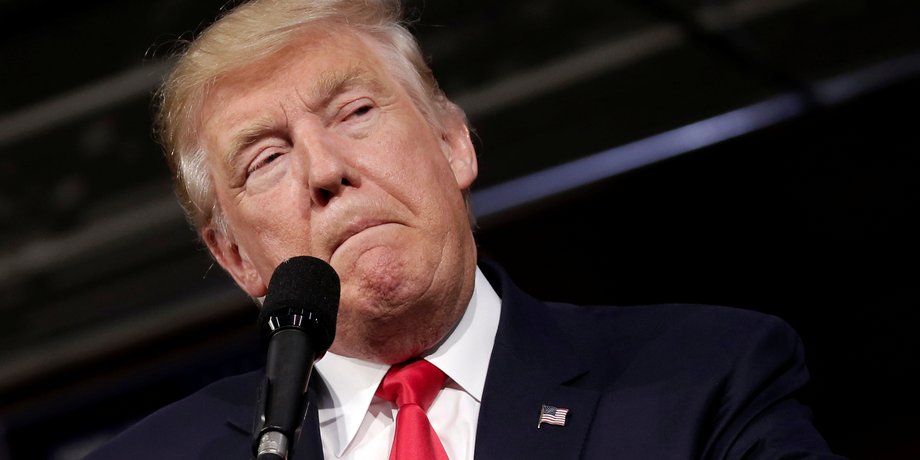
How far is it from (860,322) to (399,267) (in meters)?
1.23

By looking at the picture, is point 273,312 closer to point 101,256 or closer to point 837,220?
point 837,220

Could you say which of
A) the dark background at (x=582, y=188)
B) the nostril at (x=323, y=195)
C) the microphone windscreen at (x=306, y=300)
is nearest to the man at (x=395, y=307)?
the nostril at (x=323, y=195)

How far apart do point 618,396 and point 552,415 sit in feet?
0.35

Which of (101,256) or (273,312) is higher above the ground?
(273,312)

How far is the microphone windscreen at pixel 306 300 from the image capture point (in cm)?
149

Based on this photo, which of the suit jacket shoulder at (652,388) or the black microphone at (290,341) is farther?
the suit jacket shoulder at (652,388)

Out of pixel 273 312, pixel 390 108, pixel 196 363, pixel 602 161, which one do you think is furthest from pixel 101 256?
pixel 273 312

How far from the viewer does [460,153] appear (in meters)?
2.37

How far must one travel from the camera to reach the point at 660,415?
1.89 m

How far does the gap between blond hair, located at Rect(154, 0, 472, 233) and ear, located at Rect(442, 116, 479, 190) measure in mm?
24

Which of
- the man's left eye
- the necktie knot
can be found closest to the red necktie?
the necktie knot

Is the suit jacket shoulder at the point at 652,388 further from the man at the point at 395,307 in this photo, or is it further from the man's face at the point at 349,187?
the man's face at the point at 349,187

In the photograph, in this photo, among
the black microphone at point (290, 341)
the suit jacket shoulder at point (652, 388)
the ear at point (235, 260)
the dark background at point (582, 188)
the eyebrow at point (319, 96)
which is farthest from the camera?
the dark background at point (582, 188)

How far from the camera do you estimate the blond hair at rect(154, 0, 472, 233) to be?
7.38 feet
